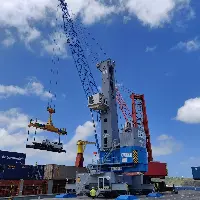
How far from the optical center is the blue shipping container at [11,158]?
148 ft

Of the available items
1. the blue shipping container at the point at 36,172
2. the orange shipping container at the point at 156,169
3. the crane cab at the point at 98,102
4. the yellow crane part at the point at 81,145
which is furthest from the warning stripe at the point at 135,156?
the yellow crane part at the point at 81,145

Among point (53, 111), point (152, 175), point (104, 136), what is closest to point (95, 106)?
point (104, 136)

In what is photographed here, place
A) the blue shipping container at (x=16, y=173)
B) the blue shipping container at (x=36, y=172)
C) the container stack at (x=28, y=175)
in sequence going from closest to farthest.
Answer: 1. the container stack at (x=28, y=175)
2. the blue shipping container at (x=16, y=173)
3. the blue shipping container at (x=36, y=172)

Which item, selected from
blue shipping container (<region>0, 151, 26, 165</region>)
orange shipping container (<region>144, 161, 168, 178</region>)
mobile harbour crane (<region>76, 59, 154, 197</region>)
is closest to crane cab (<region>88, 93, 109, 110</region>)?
mobile harbour crane (<region>76, 59, 154, 197</region>)

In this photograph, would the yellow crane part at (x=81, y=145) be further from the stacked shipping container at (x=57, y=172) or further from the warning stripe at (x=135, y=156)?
the warning stripe at (x=135, y=156)

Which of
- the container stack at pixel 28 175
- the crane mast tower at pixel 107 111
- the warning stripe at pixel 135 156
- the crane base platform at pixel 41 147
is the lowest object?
the container stack at pixel 28 175

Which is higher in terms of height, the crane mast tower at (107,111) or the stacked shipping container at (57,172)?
the crane mast tower at (107,111)

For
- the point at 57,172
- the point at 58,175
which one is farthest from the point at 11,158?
Answer: the point at 58,175

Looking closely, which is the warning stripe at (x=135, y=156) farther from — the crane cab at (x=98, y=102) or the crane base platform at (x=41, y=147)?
the crane base platform at (x=41, y=147)

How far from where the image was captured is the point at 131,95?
78.0 meters

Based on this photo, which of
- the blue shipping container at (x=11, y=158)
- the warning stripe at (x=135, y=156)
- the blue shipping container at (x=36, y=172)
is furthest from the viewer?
the blue shipping container at (x=36, y=172)

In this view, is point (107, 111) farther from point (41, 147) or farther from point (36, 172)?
point (36, 172)

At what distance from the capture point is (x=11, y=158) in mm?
47094

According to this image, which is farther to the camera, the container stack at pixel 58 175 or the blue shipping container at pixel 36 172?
the blue shipping container at pixel 36 172
